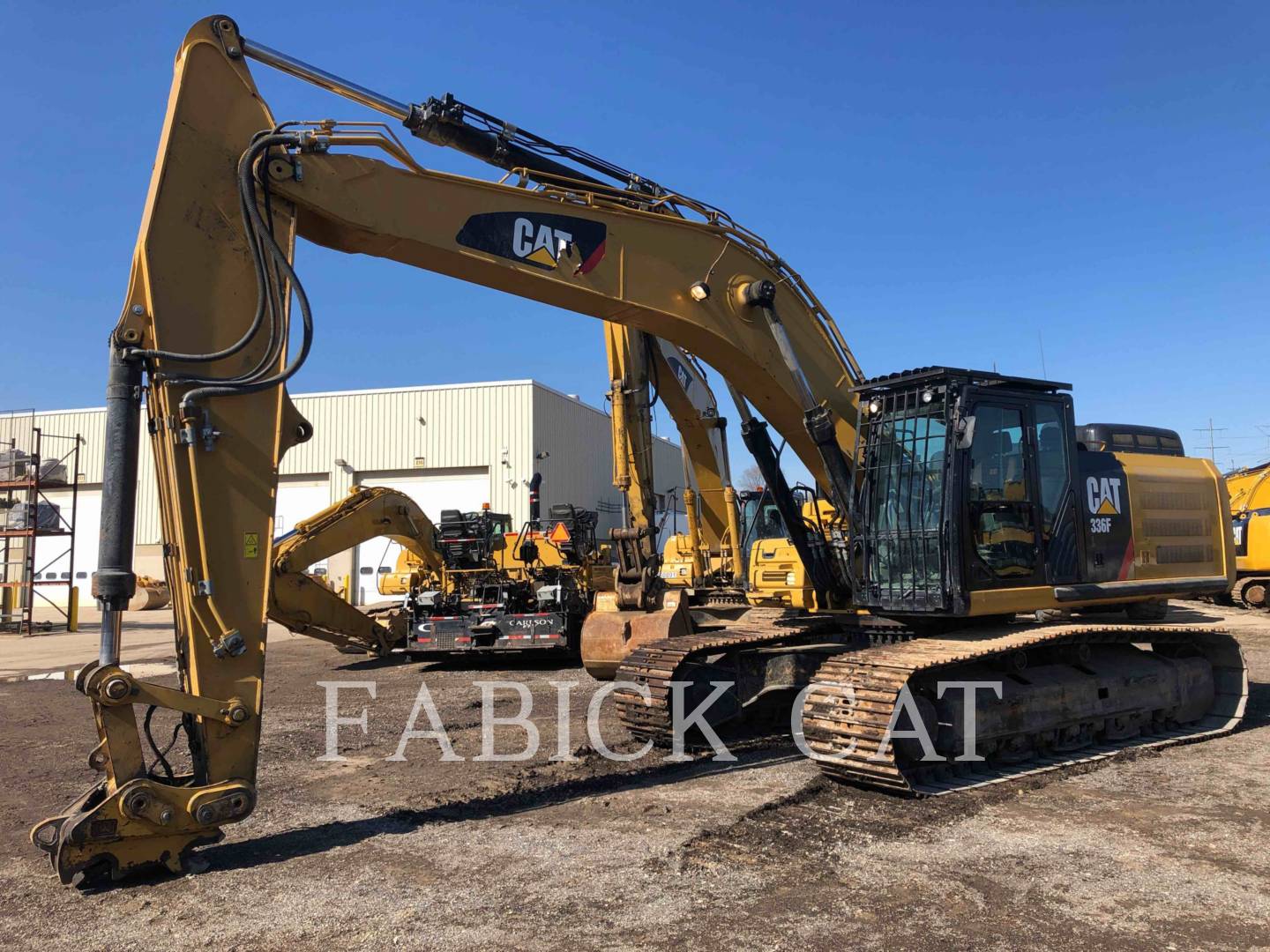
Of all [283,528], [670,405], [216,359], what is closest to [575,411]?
[283,528]

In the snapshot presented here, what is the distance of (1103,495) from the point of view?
8461 millimetres

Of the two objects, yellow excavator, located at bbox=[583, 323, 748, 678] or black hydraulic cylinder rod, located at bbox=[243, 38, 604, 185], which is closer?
black hydraulic cylinder rod, located at bbox=[243, 38, 604, 185]

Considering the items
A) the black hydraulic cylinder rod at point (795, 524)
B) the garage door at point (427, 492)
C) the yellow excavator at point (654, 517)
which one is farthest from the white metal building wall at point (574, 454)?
the black hydraulic cylinder rod at point (795, 524)

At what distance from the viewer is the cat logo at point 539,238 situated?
6.48m

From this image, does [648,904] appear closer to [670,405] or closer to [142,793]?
[142,793]

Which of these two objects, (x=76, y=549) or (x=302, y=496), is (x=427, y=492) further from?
(x=76, y=549)

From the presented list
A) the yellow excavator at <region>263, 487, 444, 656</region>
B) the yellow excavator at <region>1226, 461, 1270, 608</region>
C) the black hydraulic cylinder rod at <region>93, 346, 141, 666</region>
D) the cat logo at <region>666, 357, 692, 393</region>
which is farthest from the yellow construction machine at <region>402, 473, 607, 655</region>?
Answer: the yellow excavator at <region>1226, 461, 1270, 608</region>

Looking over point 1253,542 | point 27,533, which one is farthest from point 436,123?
point 27,533

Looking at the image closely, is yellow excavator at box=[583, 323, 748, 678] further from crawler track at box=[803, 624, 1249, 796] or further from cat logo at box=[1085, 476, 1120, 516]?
cat logo at box=[1085, 476, 1120, 516]

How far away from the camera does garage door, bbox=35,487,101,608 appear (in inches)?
1320

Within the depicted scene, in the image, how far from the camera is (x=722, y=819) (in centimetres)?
612

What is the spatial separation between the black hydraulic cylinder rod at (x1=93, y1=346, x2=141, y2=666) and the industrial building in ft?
81.0

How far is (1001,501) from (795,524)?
180cm

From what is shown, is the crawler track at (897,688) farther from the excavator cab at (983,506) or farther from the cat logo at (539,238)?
the cat logo at (539,238)
